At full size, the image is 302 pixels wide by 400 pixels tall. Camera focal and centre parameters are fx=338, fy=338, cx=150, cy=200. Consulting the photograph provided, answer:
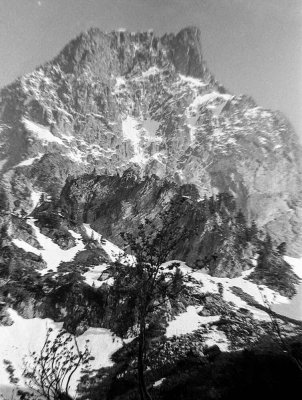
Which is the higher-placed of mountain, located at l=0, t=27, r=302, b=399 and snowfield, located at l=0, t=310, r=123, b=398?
mountain, located at l=0, t=27, r=302, b=399

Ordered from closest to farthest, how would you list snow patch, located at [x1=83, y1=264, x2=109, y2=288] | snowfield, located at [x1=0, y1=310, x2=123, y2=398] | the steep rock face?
snowfield, located at [x1=0, y1=310, x2=123, y2=398]
snow patch, located at [x1=83, y1=264, x2=109, y2=288]
the steep rock face

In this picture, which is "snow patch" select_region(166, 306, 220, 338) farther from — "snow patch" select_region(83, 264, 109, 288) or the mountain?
"snow patch" select_region(83, 264, 109, 288)

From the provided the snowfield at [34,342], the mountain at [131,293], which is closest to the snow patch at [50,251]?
the mountain at [131,293]

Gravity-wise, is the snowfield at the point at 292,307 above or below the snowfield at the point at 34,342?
above

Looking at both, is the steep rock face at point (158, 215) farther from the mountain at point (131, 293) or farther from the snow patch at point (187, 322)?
the snow patch at point (187, 322)

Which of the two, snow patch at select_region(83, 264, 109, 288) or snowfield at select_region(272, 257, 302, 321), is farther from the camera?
snowfield at select_region(272, 257, 302, 321)

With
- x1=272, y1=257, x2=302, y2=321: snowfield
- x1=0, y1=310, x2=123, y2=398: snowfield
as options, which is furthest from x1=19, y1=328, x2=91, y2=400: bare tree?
x1=272, y1=257, x2=302, y2=321: snowfield

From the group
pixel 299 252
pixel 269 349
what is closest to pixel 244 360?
pixel 269 349

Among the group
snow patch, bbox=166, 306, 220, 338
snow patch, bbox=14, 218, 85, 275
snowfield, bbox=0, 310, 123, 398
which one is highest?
snow patch, bbox=14, 218, 85, 275

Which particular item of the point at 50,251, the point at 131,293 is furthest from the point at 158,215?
the point at 131,293

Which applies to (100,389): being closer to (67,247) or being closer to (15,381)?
(15,381)

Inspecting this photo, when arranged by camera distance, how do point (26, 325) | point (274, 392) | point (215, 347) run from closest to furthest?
point (274, 392) → point (215, 347) → point (26, 325)
